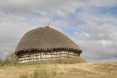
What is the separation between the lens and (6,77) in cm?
2112

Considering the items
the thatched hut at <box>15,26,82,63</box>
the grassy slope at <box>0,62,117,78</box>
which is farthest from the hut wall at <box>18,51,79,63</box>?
the grassy slope at <box>0,62,117,78</box>

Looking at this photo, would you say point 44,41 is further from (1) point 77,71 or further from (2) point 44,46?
(1) point 77,71

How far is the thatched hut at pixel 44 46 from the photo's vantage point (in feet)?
108

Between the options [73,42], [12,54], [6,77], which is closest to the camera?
[6,77]

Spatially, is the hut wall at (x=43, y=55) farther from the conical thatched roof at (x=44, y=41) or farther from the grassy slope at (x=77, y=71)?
the grassy slope at (x=77, y=71)

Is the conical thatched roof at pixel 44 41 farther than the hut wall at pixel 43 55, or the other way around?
the hut wall at pixel 43 55

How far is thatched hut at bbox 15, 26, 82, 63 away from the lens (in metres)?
33.0

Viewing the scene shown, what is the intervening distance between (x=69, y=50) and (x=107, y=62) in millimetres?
9274

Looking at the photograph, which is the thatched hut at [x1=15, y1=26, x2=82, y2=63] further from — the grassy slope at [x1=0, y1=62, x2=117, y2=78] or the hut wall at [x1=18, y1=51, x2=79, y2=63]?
the grassy slope at [x1=0, y1=62, x2=117, y2=78]

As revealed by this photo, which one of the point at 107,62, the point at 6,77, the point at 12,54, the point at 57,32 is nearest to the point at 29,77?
the point at 6,77

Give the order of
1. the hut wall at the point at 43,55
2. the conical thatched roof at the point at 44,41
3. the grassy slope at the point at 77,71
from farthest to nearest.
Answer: the hut wall at the point at 43,55 < the conical thatched roof at the point at 44,41 < the grassy slope at the point at 77,71

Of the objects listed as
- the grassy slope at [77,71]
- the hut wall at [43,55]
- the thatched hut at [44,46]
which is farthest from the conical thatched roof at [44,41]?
the grassy slope at [77,71]

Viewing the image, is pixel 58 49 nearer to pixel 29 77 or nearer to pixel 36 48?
pixel 36 48

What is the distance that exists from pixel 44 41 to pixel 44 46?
56cm
